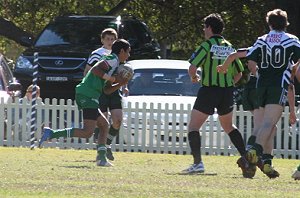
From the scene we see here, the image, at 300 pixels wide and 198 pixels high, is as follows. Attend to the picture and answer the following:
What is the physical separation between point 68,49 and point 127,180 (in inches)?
452

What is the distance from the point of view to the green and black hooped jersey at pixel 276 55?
1225 cm

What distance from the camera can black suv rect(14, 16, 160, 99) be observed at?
888 inches

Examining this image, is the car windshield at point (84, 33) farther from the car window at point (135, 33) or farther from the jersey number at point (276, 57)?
the jersey number at point (276, 57)

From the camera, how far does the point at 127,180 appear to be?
11.8 metres

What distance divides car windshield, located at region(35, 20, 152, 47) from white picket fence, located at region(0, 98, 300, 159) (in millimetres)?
4020

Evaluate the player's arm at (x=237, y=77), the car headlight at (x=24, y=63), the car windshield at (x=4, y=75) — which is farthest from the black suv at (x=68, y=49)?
the player's arm at (x=237, y=77)

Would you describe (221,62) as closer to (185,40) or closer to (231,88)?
(231,88)

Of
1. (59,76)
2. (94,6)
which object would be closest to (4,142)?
(59,76)

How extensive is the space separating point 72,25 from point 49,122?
4.99m

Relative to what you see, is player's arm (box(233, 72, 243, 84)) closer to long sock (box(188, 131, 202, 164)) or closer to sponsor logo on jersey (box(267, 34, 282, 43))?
long sock (box(188, 131, 202, 164))

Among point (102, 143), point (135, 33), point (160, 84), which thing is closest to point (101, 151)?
point (102, 143)

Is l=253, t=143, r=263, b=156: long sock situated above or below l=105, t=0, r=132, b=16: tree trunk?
below

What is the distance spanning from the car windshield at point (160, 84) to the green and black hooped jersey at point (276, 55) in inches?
293

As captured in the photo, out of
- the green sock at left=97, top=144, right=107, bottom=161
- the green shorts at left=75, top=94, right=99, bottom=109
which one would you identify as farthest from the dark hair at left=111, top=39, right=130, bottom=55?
the green sock at left=97, top=144, right=107, bottom=161
